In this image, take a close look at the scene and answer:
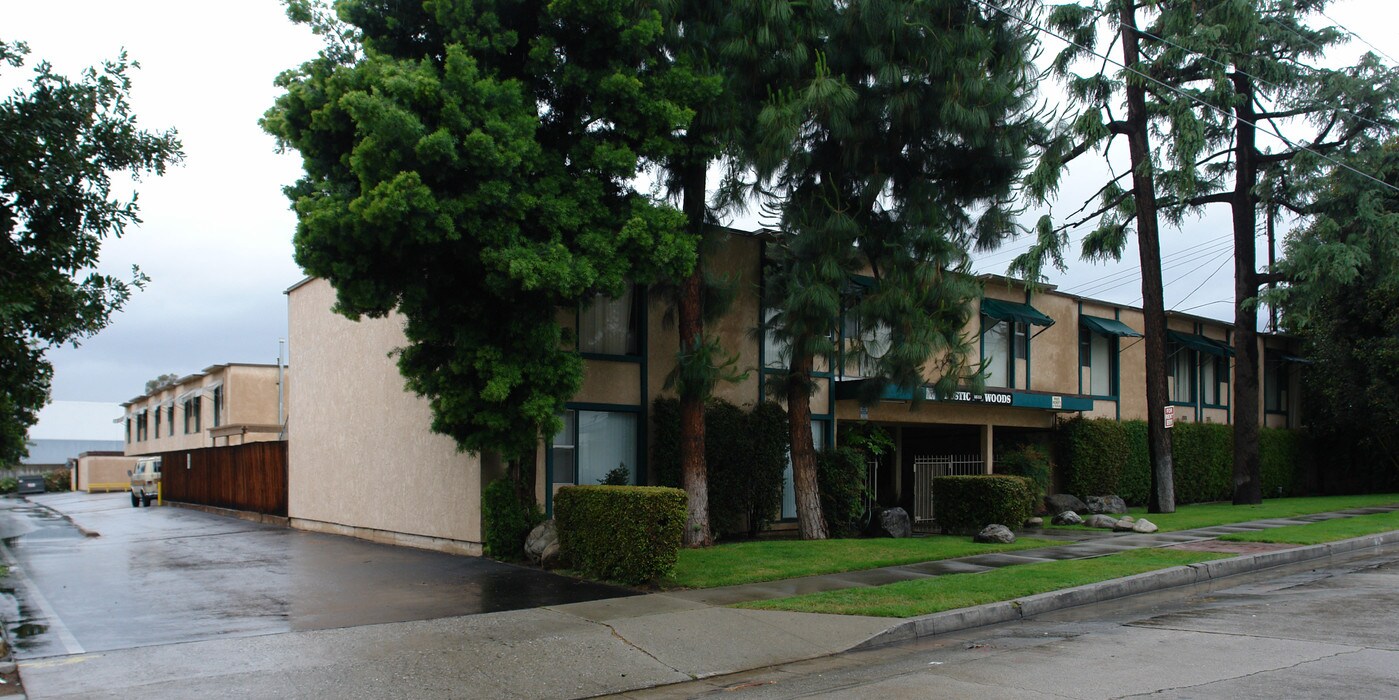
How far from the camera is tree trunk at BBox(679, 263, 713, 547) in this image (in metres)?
16.2

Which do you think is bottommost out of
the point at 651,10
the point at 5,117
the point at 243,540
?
the point at 243,540

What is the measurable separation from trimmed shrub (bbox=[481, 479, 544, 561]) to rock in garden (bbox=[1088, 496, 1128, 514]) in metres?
15.1

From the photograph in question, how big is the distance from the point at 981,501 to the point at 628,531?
28.2ft

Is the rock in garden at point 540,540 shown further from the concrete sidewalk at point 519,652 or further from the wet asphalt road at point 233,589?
the concrete sidewalk at point 519,652

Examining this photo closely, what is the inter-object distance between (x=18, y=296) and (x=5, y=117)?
5.32ft

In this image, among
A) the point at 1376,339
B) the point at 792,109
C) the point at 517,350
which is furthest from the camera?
the point at 1376,339

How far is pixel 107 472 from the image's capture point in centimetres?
6406

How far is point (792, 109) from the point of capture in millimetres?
14281

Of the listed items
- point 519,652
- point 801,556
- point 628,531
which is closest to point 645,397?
point 801,556

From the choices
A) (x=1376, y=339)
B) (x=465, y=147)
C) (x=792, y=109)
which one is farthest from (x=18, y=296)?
(x=1376, y=339)

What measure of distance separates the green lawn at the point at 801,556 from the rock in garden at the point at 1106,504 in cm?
799

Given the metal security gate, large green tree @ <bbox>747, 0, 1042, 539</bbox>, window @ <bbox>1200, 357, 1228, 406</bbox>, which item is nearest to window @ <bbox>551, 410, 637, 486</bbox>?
large green tree @ <bbox>747, 0, 1042, 539</bbox>

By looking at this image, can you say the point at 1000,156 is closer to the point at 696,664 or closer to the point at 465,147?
the point at 465,147

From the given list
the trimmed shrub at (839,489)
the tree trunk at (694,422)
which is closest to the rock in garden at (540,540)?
the tree trunk at (694,422)
